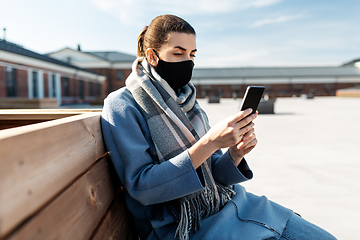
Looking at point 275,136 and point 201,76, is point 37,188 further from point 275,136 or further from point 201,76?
point 201,76

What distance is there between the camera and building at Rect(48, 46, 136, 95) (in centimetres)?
3359

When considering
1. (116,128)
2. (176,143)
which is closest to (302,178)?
(176,143)

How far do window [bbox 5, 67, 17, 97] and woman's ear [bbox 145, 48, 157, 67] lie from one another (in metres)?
19.4

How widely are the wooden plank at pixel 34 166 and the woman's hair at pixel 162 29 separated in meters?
0.72

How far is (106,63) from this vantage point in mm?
36062

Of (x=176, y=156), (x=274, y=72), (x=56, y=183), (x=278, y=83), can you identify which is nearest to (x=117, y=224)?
(x=176, y=156)

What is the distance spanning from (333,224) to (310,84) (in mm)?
48012

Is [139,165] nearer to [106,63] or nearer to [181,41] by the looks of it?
[181,41]

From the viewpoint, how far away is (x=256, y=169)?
12.6ft

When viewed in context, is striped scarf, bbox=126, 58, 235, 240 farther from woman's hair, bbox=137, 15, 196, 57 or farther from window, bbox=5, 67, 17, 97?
window, bbox=5, 67, 17, 97

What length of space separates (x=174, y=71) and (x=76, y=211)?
0.94 metres

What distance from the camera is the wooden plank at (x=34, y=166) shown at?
525mm

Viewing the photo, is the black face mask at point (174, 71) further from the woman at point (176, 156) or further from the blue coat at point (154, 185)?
the blue coat at point (154, 185)

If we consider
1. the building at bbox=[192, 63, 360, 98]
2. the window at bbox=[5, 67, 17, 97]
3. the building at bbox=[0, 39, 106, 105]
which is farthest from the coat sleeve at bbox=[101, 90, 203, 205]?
the building at bbox=[192, 63, 360, 98]
